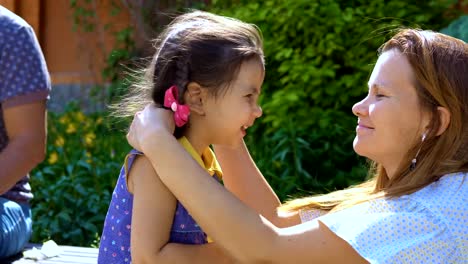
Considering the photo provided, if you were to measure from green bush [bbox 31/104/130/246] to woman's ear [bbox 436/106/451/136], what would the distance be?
Result: 2427mm

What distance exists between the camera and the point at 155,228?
211 cm

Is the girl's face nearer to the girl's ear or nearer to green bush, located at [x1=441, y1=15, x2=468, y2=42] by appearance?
the girl's ear

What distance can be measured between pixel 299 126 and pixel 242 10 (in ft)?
3.24

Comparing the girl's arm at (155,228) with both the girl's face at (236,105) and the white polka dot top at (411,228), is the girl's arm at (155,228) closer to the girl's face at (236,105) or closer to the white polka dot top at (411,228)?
the girl's face at (236,105)

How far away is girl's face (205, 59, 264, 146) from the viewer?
2285 mm

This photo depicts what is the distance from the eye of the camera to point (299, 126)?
5449 millimetres

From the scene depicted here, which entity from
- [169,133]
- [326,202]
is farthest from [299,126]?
[169,133]

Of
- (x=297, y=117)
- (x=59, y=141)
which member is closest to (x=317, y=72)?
(x=297, y=117)

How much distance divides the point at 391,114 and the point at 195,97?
1.76 ft

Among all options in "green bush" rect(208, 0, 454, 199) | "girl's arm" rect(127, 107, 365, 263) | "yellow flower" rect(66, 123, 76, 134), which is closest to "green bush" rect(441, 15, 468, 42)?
"green bush" rect(208, 0, 454, 199)

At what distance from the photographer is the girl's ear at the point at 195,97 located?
229 cm

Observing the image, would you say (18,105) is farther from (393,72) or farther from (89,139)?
(89,139)

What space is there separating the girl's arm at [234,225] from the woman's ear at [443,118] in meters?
0.40

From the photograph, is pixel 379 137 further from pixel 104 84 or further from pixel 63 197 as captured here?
pixel 104 84
